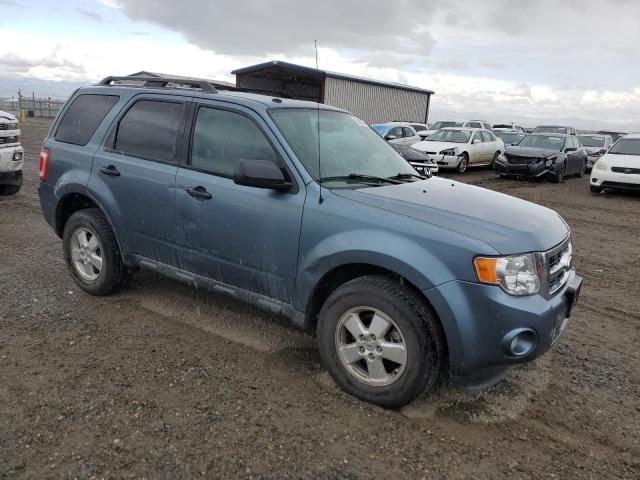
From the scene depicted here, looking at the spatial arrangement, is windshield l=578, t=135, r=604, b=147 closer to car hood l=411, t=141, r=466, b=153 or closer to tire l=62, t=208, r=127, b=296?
car hood l=411, t=141, r=466, b=153

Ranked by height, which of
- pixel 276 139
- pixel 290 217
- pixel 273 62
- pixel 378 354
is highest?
pixel 273 62

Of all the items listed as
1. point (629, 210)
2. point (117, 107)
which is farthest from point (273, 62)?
point (117, 107)

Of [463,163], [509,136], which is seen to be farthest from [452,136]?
[509,136]

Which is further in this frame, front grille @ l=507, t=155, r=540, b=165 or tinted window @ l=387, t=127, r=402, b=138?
tinted window @ l=387, t=127, r=402, b=138

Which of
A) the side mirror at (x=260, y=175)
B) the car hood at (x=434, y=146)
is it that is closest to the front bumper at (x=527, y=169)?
the car hood at (x=434, y=146)

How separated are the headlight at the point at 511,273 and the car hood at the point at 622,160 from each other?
12103 millimetres

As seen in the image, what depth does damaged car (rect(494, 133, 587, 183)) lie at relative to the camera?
15.5 meters

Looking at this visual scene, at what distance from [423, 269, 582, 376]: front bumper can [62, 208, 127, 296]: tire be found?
2.88 meters

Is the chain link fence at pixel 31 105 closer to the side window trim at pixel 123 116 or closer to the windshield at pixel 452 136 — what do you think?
the windshield at pixel 452 136

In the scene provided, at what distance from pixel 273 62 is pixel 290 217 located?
28.6 meters

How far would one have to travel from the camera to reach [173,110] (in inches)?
159

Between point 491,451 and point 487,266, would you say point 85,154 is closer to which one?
point 487,266

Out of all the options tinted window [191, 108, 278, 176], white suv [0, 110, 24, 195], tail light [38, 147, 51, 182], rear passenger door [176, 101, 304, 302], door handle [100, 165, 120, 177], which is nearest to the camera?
rear passenger door [176, 101, 304, 302]

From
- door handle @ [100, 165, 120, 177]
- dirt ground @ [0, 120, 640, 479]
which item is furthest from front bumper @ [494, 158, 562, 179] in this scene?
door handle @ [100, 165, 120, 177]
